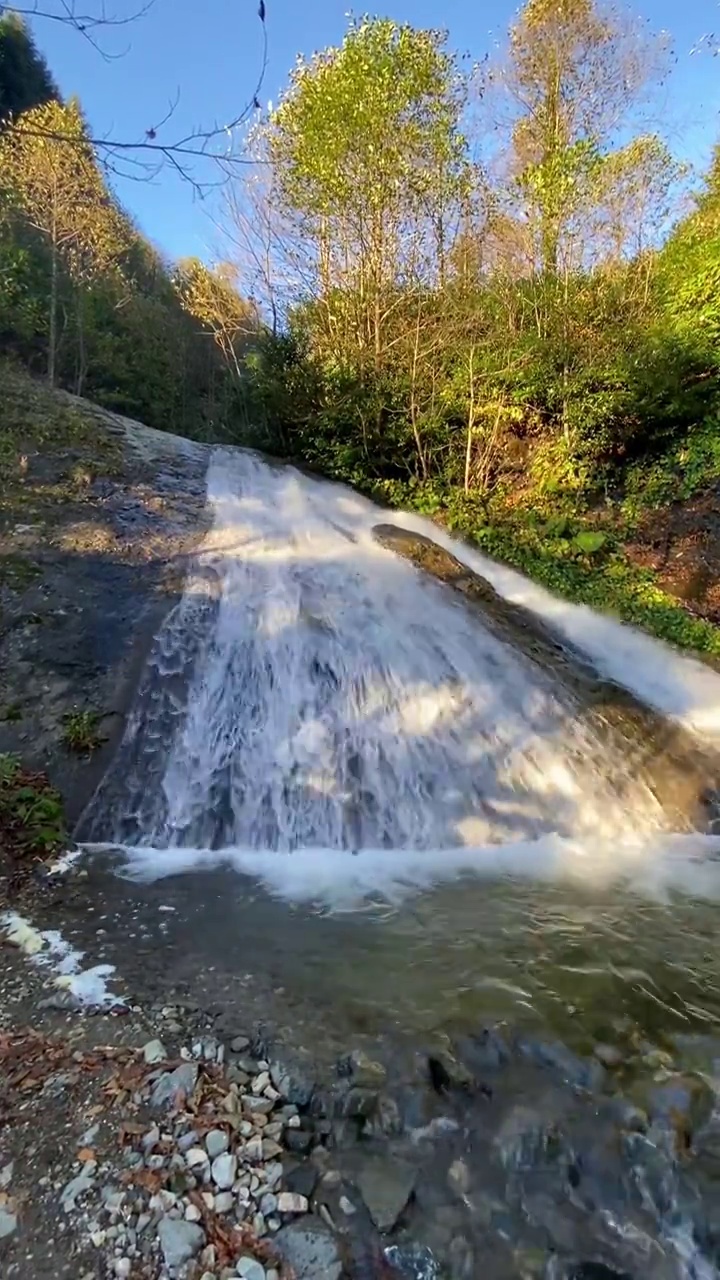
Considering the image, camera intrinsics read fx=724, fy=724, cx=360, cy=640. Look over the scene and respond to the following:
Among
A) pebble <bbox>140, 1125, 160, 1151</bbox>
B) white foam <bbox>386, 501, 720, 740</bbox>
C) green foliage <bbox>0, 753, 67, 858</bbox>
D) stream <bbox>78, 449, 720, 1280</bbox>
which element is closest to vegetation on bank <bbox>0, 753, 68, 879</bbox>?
green foliage <bbox>0, 753, 67, 858</bbox>

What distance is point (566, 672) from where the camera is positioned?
23.9 feet

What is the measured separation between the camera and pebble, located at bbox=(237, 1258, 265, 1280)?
2.02m

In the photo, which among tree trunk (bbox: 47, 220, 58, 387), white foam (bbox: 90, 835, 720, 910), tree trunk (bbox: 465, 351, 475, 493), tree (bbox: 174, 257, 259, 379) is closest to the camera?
white foam (bbox: 90, 835, 720, 910)

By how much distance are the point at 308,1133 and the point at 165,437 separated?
11835 millimetres

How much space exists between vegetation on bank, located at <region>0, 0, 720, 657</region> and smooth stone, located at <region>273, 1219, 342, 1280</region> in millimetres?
8231

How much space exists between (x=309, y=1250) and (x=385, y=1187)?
321 millimetres

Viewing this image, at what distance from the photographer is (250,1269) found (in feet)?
6.69

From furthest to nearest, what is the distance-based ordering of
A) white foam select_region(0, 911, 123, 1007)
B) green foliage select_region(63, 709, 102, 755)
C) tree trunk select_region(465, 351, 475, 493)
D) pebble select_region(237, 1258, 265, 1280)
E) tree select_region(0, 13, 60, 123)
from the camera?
tree select_region(0, 13, 60, 123) → tree trunk select_region(465, 351, 475, 493) → green foliage select_region(63, 709, 102, 755) → white foam select_region(0, 911, 123, 1007) → pebble select_region(237, 1258, 265, 1280)

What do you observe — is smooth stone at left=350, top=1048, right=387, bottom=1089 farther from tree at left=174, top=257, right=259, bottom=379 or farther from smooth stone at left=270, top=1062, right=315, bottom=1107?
A: tree at left=174, top=257, right=259, bottom=379

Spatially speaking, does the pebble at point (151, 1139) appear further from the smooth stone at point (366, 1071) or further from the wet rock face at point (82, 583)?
the wet rock face at point (82, 583)

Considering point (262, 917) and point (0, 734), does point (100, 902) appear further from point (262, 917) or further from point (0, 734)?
point (0, 734)

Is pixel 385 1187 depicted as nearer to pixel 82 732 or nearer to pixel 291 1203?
pixel 291 1203

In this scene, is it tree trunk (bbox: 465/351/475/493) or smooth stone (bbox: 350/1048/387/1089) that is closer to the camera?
smooth stone (bbox: 350/1048/387/1089)

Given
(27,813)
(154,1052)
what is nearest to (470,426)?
(27,813)
